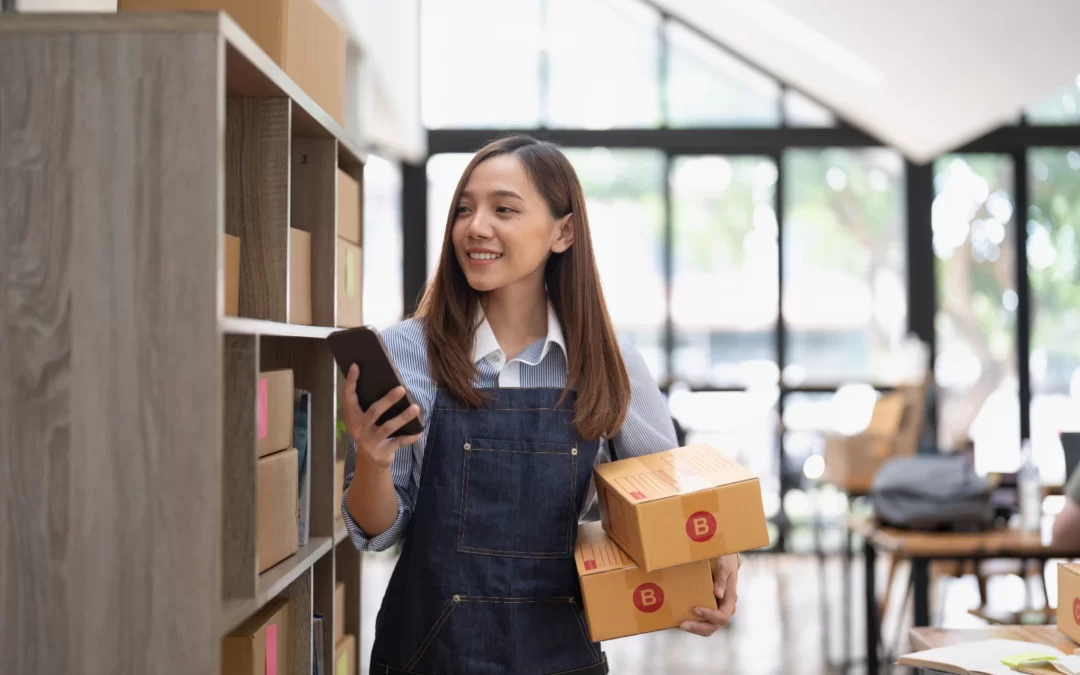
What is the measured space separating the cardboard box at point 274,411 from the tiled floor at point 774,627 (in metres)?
2.44

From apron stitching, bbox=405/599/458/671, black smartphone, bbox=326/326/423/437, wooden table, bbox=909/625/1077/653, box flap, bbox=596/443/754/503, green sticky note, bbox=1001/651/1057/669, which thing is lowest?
wooden table, bbox=909/625/1077/653

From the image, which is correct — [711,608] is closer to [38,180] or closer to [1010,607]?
[38,180]

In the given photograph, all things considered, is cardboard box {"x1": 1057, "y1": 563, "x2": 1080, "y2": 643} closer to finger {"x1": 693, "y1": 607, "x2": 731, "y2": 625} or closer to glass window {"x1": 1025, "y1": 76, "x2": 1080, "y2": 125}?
finger {"x1": 693, "y1": 607, "x2": 731, "y2": 625}

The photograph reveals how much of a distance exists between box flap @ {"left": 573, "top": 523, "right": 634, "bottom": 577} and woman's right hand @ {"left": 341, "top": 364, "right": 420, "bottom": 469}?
0.32 metres

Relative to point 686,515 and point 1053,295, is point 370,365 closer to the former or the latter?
point 686,515

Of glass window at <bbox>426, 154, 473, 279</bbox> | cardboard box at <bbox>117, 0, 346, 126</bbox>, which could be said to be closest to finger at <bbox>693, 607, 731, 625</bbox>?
cardboard box at <bbox>117, 0, 346, 126</bbox>

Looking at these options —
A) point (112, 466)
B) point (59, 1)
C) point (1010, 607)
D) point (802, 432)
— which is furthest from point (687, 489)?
point (802, 432)

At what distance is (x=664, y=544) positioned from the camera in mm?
1456

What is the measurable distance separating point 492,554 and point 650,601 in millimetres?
263

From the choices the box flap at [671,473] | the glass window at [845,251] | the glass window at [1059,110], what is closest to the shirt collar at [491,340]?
the box flap at [671,473]

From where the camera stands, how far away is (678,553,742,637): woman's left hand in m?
1.55

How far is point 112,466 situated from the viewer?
122 cm

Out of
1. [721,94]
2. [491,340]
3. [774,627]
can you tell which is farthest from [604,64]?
[491,340]

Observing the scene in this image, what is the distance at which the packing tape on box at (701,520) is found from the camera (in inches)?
57.9
